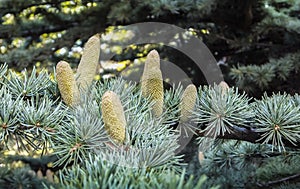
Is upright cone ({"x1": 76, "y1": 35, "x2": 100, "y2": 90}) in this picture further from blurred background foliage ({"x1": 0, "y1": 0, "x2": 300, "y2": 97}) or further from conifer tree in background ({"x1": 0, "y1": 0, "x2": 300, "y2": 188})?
blurred background foliage ({"x1": 0, "y1": 0, "x2": 300, "y2": 97})

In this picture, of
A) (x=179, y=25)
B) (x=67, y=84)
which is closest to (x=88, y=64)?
(x=67, y=84)

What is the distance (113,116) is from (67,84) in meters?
0.10

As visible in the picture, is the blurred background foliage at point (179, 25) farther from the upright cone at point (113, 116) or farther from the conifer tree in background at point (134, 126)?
the upright cone at point (113, 116)

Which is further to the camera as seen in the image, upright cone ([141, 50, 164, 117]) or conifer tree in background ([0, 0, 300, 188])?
upright cone ([141, 50, 164, 117])

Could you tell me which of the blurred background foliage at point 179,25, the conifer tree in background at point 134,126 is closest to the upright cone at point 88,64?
the conifer tree in background at point 134,126

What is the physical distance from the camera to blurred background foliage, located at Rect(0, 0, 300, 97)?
4.00 feet

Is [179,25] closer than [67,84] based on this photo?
No

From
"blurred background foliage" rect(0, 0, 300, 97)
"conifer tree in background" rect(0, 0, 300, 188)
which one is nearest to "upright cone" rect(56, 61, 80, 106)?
"conifer tree in background" rect(0, 0, 300, 188)

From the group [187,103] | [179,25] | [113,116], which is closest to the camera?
[113,116]

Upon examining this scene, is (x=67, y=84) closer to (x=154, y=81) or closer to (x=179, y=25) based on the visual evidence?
(x=154, y=81)

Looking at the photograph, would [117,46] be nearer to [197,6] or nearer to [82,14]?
[82,14]

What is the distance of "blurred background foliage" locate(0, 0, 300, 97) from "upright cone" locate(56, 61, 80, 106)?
2.70ft

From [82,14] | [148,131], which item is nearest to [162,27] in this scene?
[82,14]

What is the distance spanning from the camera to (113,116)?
1.07 feet
